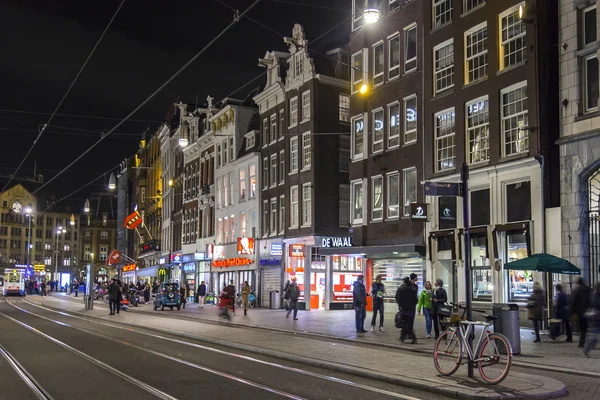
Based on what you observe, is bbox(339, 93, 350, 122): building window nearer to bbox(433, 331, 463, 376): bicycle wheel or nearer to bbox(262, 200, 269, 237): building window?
bbox(262, 200, 269, 237): building window

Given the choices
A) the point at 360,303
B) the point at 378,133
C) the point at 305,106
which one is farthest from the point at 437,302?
the point at 305,106

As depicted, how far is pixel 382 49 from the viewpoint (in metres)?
35.8

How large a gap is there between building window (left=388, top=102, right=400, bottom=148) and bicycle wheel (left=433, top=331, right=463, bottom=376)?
2147 cm

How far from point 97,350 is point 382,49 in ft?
75.1

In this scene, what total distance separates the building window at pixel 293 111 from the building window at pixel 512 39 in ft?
58.5

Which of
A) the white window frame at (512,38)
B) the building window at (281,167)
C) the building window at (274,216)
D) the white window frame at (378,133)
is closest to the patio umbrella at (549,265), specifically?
the white window frame at (512,38)

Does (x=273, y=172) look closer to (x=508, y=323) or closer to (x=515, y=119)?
(x=515, y=119)

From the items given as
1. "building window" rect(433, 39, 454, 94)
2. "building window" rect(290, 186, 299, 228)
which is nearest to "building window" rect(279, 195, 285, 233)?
"building window" rect(290, 186, 299, 228)

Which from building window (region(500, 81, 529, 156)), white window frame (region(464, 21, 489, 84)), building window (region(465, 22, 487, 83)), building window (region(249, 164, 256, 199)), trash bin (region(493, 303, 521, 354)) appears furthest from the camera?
building window (region(249, 164, 256, 199))

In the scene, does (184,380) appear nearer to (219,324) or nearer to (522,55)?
(219,324)

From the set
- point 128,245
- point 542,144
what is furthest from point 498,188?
point 128,245

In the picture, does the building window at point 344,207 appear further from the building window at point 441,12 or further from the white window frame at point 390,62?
the building window at point 441,12

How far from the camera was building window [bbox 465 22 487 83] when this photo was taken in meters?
29.0

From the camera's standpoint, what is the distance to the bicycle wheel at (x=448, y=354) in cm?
1300
